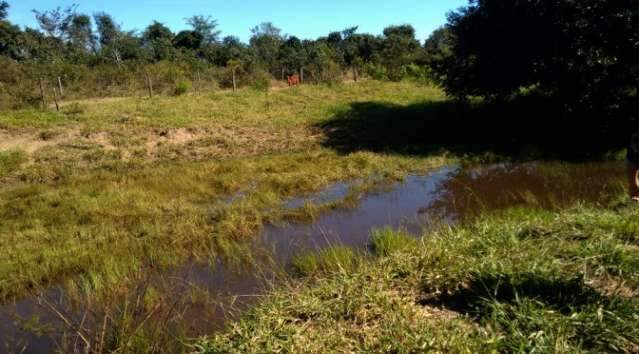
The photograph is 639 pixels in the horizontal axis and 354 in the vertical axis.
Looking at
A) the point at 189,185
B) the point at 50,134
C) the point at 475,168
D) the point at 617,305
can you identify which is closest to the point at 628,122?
the point at 475,168

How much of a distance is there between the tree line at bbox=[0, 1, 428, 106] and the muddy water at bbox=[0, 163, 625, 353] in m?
13.3

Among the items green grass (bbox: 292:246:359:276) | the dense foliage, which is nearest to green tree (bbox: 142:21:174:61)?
the dense foliage

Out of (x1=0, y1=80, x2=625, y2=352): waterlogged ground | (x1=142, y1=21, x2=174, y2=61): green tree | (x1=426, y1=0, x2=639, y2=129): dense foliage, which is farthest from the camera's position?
(x1=142, y1=21, x2=174, y2=61): green tree

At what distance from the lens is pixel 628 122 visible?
366 inches

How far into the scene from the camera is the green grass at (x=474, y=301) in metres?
3.09

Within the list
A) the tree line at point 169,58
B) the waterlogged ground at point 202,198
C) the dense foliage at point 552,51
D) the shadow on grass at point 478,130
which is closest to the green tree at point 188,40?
the tree line at point 169,58

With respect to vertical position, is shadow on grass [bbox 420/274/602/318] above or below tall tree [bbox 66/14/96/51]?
below

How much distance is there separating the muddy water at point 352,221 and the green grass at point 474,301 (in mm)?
722

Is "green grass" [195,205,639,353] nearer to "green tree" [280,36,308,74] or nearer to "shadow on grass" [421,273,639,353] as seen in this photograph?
"shadow on grass" [421,273,639,353]

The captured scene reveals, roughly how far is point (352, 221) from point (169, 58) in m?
29.5

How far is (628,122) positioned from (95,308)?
31.8ft

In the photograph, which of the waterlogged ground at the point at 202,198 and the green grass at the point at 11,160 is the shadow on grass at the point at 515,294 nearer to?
the waterlogged ground at the point at 202,198

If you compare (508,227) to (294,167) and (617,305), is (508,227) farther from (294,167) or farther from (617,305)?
(294,167)

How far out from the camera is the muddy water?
4543 mm
